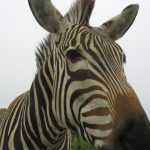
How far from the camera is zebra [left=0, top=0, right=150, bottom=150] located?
3598 mm

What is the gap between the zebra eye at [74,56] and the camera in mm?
4055

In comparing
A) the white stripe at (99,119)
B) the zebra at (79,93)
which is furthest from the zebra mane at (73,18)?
the white stripe at (99,119)

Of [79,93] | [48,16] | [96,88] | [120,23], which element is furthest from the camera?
[120,23]

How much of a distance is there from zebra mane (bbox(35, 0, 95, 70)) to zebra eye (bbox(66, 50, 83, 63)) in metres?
0.61

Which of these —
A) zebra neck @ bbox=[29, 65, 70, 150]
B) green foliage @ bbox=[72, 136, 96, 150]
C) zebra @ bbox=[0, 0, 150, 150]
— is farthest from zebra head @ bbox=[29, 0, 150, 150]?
green foliage @ bbox=[72, 136, 96, 150]

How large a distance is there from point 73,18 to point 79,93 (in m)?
1.47

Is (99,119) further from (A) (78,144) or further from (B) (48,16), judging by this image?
(A) (78,144)

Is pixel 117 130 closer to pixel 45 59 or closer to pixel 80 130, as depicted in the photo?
pixel 80 130

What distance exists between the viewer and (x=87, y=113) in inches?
153

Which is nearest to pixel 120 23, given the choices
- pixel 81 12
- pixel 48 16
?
pixel 81 12

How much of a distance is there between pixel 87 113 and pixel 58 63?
866 mm

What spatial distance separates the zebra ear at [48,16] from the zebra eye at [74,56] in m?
0.54

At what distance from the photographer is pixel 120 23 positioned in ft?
16.9

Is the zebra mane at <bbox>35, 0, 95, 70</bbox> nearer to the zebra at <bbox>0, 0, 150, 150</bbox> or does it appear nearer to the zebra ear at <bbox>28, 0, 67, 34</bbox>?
the zebra at <bbox>0, 0, 150, 150</bbox>
